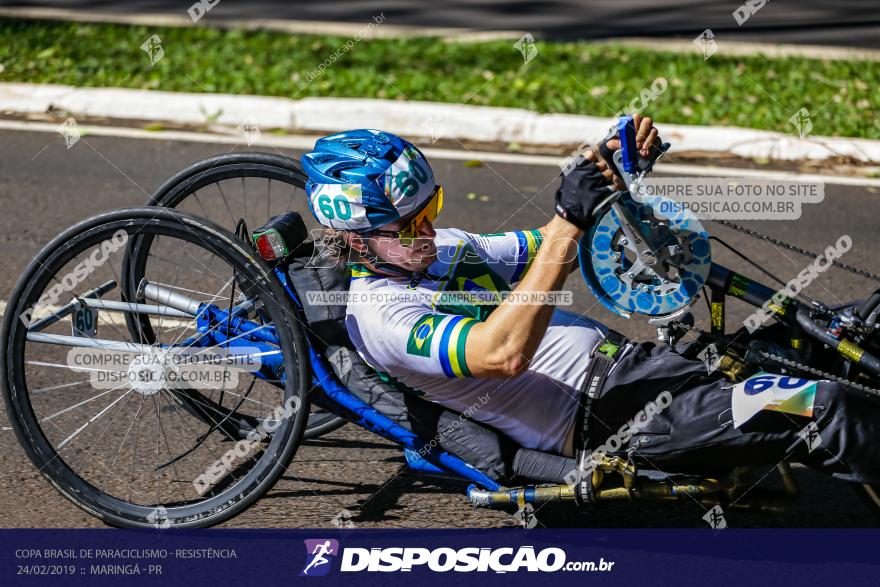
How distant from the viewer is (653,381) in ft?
11.2

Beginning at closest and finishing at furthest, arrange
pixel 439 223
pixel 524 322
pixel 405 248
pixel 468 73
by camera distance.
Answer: pixel 524 322
pixel 405 248
pixel 439 223
pixel 468 73

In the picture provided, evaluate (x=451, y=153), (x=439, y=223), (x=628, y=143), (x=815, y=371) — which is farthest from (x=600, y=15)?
(x=628, y=143)

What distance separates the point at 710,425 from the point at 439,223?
3.13m

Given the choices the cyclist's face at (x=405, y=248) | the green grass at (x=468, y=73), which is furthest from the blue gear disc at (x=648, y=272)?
the green grass at (x=468, y=73)

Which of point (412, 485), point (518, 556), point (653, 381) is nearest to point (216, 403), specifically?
point (412, 485)

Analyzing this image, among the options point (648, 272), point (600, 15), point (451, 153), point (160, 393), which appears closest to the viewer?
point (648, 272)

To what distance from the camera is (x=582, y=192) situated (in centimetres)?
301

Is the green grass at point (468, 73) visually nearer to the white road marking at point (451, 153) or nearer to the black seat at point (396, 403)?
the white road marking at point (451, 153)

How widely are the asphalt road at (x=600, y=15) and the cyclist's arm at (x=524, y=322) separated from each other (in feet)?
22.6

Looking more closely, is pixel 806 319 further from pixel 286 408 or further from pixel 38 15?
pixel 38 15

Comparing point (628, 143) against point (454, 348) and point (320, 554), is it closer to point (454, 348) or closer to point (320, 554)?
point (454, 348)

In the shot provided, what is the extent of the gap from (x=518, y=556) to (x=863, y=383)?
3.74 ft

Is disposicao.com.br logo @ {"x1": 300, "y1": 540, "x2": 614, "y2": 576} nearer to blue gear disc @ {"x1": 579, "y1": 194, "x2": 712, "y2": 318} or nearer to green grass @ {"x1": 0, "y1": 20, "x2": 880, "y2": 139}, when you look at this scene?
blue gear disc @ {"x1": 579, "y1": 194, "x2": 712, "y2": 318}

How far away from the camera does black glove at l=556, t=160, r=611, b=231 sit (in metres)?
3.00
